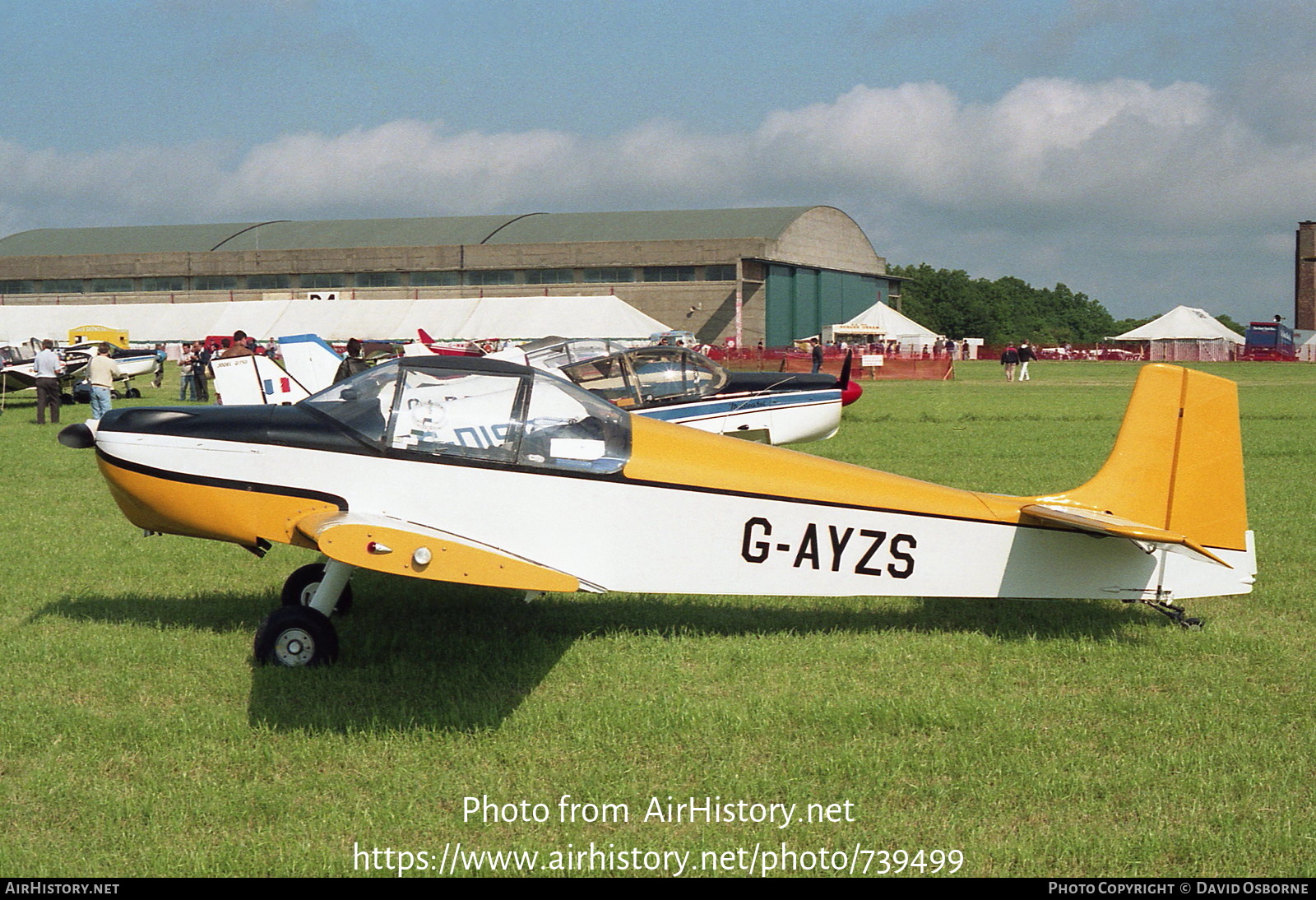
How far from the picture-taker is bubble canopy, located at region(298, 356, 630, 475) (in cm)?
606

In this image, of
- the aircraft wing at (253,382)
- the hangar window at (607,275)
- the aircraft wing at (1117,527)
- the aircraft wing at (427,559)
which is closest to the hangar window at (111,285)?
the hangar window at (607,275)

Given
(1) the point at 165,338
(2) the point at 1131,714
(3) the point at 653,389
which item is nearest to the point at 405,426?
(2) the point at 1131,714

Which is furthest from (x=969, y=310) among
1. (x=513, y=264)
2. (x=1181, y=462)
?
(x=1181, y=462)

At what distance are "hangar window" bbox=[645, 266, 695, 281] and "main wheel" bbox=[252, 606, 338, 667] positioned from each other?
7278 cm

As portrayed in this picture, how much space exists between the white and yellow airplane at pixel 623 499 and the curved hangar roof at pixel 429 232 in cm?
7393

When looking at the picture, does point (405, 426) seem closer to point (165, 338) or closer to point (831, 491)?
point (831, 491)

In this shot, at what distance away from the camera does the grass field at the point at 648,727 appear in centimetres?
430

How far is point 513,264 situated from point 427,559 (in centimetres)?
7769

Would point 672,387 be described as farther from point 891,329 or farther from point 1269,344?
point 1269,344

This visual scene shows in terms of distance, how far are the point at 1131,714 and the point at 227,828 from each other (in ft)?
14.1

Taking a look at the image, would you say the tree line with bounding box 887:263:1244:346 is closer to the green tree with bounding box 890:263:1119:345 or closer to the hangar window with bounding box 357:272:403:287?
the green tree with bounding box 890:263:1119:345

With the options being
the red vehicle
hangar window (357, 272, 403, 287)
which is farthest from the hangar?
the red vehicle

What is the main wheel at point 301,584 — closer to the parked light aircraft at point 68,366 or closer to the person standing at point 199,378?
the parked light aircraft at point 68,366
